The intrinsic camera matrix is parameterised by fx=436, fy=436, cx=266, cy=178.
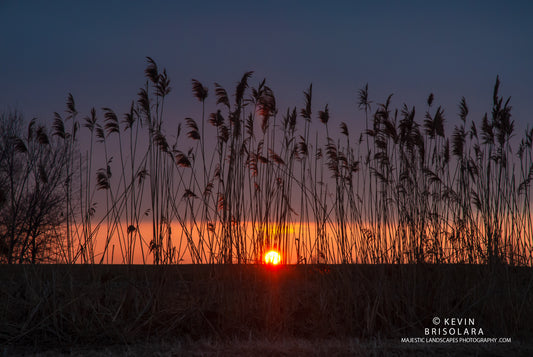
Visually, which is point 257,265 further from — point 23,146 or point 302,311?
point 23,146

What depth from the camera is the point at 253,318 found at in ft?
13.0

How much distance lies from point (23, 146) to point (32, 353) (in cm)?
308

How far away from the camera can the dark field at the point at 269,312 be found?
3.46 m

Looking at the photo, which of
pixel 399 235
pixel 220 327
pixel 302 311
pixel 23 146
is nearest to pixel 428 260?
pixel 399 235

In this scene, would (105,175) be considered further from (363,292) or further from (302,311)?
(363,292)

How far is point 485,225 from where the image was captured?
4922 mm

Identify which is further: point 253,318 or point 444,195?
point 444,195

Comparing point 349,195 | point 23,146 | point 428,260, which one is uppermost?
point 23,146

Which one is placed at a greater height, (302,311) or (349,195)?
(349,195)

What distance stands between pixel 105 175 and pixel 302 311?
8.81 ft

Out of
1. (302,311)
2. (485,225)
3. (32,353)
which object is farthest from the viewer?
(485,225)

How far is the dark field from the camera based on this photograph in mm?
3465

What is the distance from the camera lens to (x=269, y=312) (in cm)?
392

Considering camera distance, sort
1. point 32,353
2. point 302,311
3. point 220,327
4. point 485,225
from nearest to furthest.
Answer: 1. point 32,353
2. point 220,327
3. point 302,311
4. point 485,225
